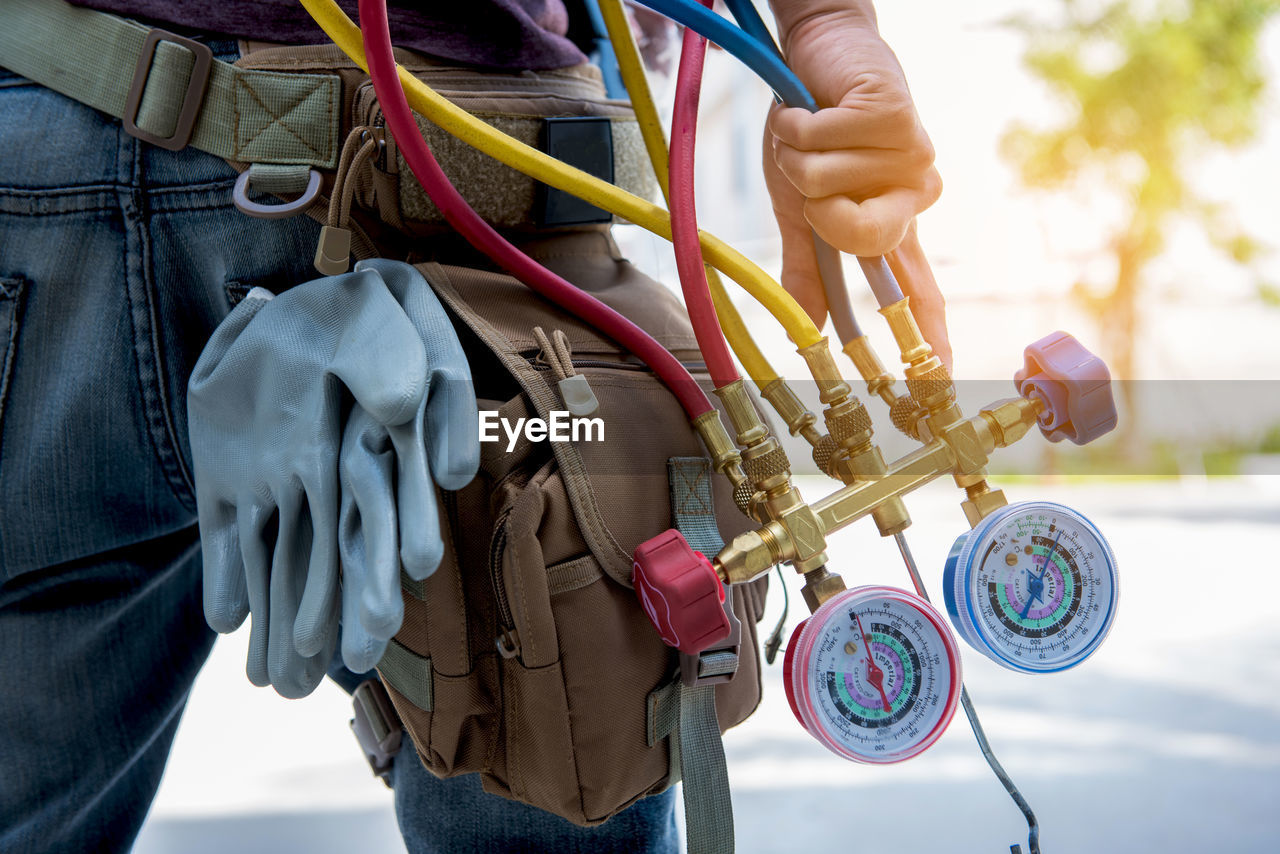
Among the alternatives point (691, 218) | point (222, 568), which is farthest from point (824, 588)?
point (222, 568)

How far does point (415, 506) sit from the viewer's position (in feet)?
1.54

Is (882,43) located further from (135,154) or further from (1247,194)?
(1247,194)

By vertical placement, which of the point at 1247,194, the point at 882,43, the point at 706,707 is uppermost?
the point at 1247,194

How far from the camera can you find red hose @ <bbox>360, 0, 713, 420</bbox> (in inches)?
18.5

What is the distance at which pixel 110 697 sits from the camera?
2.10 ft

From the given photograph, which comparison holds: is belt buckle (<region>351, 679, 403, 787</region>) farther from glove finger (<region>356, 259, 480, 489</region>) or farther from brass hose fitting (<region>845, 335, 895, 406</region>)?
brass hose fitting (<region>845, 335, 895, 406</region>)

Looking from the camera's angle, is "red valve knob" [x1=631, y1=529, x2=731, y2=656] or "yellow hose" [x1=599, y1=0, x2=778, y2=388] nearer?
"red valve knob" [x1=631, y1=529, x2=731, y2=656]

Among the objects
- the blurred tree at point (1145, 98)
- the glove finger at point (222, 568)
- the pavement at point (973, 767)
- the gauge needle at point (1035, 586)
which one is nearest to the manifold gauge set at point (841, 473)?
the gauge needle at point (1035, 586)

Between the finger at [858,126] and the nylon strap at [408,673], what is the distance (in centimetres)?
34

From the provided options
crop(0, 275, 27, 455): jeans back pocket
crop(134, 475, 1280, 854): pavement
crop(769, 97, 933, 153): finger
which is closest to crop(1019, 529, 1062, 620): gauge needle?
crop(769, 97, 933, 153): finger

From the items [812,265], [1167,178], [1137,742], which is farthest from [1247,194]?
[812,265]

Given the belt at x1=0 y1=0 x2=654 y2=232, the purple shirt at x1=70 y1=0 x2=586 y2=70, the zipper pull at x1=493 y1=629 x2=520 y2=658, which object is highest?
the purple shirt at x1=70 y1=0 x2=586 y2=70

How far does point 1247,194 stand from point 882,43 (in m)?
7.00

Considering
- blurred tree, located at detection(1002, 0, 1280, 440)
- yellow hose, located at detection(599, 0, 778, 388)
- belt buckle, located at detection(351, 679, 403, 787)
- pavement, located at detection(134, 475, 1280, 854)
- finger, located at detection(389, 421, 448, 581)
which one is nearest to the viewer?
finger, located at detection(389, 421, 448, 581)
